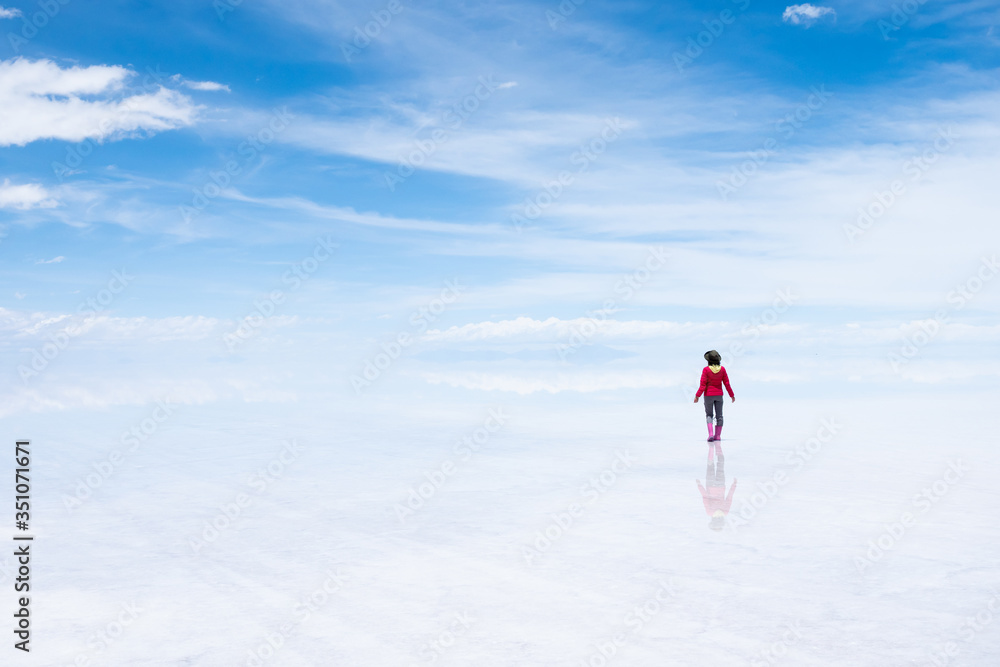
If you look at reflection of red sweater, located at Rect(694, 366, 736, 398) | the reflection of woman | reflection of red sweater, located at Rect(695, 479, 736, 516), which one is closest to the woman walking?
reflection of red sweater, located at Rect(694, 366, 736, 398)

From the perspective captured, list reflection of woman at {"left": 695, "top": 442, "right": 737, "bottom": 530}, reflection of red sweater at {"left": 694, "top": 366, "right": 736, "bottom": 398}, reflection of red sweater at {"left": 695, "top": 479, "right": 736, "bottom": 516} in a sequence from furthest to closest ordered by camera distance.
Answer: reflection of red sweater at {"left": 694, "top": 366, "right": 736, "bottom": 398} → reflection of red sweater at {"left": 695, "top": 479, "right": 736, "bottom": 516} → reflection of woman at {"left": 695, "top": 442, "right": 737, "bottom": 530}

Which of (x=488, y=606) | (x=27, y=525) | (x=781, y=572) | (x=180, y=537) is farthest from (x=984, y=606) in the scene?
(x=27, y=525)

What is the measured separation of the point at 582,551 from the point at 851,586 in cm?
259

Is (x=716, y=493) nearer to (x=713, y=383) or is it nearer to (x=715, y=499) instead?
(x=715, y=499)

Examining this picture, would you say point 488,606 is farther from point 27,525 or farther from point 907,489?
point 907,489

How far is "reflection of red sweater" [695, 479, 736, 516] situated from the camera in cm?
951

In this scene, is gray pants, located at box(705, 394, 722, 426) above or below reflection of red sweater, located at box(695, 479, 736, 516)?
above

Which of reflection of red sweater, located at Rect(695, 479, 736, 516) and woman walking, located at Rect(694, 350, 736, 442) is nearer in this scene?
reflection of red sweater, located at Rect(695, 479, 736, 516)

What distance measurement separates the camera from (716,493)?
10.5 m

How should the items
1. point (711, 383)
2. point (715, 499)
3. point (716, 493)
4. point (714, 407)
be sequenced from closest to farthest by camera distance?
point (715, 499) → point (716, 493) → point (711, 383) → point (714, 407)

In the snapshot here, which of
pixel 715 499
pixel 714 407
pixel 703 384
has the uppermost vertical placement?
pixel 703 384

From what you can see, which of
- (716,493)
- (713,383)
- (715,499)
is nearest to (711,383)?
(713,383)

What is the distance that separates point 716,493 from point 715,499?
444 mm

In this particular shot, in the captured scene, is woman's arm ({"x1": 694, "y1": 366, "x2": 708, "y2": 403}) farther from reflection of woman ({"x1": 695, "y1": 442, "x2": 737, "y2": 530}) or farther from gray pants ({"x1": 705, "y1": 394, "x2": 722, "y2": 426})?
reflection of woman ({"x1": 695, "y1": 442, "x2": 737, "y2": 530})
